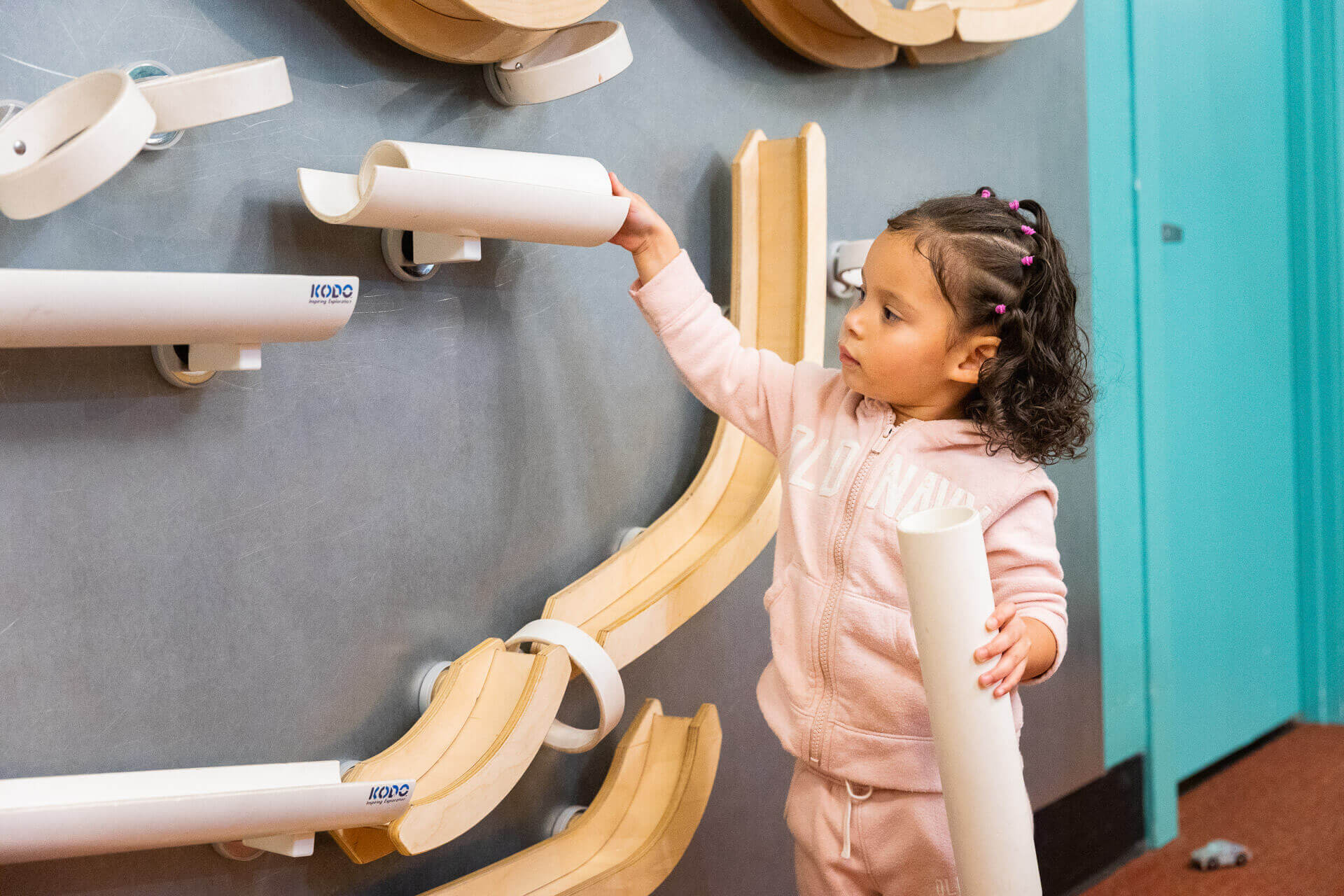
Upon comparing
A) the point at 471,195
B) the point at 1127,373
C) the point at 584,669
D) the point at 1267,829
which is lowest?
the point at 1267,829

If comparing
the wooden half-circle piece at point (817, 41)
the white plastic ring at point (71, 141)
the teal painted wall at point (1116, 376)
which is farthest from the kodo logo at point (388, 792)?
the teal painted wall at point (1116, 376)

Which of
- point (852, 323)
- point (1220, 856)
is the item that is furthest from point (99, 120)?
point (1220, 856)

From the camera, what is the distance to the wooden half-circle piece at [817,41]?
39.9 inches

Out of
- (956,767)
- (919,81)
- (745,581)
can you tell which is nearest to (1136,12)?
(919,81)

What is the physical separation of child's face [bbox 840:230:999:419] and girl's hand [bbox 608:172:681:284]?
14 cm

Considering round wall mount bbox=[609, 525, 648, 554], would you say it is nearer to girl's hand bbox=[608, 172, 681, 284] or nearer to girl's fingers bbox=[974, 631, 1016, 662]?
girl's hand bbox=[608, 172, 681, 284]

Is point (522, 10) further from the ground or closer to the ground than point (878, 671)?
further from the ground

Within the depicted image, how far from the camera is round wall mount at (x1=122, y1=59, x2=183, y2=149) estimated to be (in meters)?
0.64

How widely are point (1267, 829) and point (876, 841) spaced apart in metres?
1.18

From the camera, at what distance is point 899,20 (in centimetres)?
110

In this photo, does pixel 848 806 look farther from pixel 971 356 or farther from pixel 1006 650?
pixel 971 356

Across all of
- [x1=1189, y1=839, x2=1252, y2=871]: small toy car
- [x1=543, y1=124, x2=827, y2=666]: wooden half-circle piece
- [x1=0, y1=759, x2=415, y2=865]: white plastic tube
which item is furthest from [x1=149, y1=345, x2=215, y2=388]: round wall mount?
[x1=1189, y1=839, x2=1252, y2=871]: small toy car

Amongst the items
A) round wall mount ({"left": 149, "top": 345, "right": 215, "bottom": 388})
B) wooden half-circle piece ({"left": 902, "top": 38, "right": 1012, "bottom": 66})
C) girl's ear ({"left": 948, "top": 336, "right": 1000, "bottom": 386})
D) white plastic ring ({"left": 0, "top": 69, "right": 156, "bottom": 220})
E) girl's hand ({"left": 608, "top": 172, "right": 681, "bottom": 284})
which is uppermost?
white plastic ring ({"left": 0, "top": 69, "right": 156, "bottom": 220})

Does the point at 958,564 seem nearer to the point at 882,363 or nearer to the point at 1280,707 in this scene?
the point at 882,363
